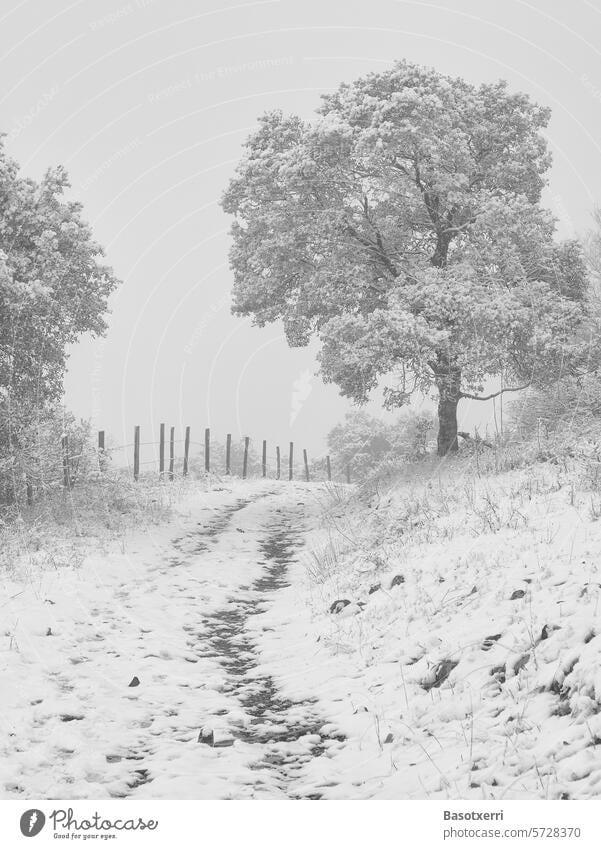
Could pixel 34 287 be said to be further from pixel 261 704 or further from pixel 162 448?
pixel 162 448

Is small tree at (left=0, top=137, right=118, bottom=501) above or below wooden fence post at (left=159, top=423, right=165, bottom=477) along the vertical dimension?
above

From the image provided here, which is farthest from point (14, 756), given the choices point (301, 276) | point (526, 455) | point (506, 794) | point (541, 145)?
point (541, 145)

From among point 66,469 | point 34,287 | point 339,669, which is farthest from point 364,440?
point 339,669

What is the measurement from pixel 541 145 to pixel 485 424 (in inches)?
462

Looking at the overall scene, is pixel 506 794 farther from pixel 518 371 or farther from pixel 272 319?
pixel 272 319

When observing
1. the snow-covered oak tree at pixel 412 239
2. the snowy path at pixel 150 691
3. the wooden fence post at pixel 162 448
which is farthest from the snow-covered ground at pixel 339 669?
the wooden fence post at pixel 162 448

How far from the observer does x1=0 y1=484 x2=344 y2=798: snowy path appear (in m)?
5.45

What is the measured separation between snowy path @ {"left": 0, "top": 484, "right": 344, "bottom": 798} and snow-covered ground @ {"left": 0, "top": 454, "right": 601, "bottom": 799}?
0.03 meters

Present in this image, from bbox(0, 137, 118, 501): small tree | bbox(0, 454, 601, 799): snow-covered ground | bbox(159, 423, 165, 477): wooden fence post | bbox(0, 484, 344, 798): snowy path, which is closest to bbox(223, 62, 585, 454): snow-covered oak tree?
bbox(0, 137, 118, 501): small tree

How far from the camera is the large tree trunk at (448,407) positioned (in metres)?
21.2

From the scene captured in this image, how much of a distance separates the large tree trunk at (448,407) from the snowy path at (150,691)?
9754mm

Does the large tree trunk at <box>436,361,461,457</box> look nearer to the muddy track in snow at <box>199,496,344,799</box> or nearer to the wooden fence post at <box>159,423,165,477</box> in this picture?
the muddy track in snow at <box>199,496,344,799</box>

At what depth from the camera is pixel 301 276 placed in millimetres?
23562
